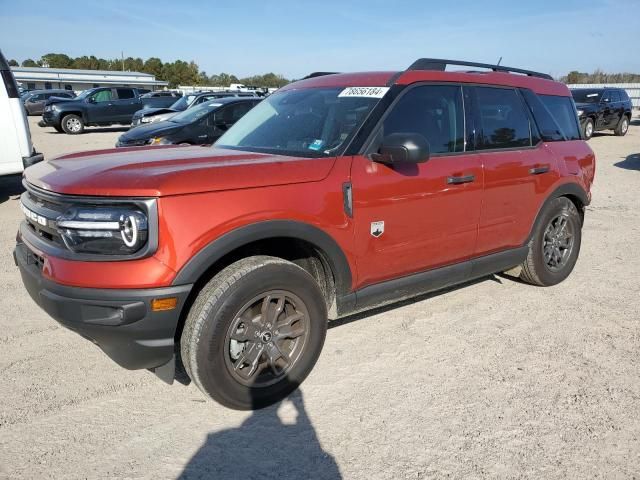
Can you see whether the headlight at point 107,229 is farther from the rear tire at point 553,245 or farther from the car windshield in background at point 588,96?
the car windshield in background at point 588,96

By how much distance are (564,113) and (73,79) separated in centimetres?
7064

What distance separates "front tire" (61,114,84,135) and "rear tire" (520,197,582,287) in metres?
21.2

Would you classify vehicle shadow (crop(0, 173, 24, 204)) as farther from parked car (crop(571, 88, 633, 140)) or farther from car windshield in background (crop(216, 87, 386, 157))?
parked car (crop(571, 88, 633, 140))

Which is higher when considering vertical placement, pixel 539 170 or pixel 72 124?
pixel 539 170

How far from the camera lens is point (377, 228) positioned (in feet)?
10.6

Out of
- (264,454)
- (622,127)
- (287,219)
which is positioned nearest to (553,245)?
(287,219)

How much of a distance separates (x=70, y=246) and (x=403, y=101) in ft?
7.38

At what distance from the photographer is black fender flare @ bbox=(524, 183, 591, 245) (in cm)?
446

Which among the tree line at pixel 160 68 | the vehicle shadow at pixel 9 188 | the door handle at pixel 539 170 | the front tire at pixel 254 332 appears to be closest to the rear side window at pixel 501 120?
the door handle at pixel 539 170

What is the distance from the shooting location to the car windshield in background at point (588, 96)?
63.8 feet

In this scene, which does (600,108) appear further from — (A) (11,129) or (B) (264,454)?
(B) (264,454)

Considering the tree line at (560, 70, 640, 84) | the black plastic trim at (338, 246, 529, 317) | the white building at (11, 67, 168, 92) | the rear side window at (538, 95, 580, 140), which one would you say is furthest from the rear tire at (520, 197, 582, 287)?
the white building at (11, 67, 168, 92)

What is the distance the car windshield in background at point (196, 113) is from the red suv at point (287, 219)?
23.7 feet

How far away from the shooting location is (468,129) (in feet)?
12.5
